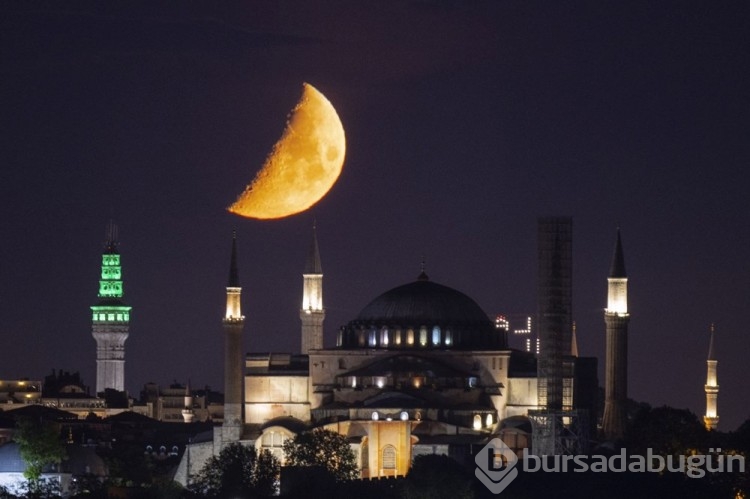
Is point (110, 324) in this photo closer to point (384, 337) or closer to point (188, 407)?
point (188, 407)

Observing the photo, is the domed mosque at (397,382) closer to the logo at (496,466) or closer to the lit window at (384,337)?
the lit window at (384,337)

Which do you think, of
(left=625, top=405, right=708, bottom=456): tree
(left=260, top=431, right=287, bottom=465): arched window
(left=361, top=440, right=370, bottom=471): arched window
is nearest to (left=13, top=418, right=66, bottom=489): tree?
(left=260, top=431, right=287, bottom=465): arched window

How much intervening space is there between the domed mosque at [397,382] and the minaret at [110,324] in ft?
210

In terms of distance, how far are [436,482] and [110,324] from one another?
99.0 meters

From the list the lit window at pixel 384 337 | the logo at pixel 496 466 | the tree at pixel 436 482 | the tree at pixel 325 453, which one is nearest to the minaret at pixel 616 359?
the logo at pixel 496 466

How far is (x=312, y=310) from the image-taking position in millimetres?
125812

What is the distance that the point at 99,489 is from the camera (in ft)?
338

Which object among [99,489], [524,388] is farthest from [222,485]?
[524,388]

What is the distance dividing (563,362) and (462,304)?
11295mm

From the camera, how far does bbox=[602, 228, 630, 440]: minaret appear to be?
11700 cm

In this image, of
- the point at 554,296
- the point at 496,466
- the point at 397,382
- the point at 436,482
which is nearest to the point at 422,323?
the point at 397,382

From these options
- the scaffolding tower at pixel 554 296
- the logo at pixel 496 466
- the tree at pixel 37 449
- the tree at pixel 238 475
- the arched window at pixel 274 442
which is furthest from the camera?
the arched window at pixel 274 442

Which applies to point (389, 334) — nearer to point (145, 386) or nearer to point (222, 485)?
point (222, 485)

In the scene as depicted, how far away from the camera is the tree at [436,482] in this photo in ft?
311
